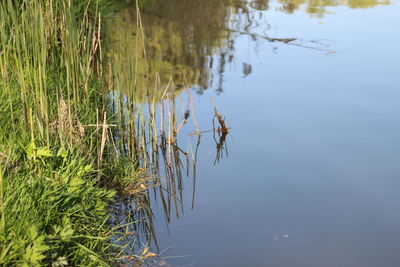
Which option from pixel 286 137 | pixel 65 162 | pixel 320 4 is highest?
pixel 320 4

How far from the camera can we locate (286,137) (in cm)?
391

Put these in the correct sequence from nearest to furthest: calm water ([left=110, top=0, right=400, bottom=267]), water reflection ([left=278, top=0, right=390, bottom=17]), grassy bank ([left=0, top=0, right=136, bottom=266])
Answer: grassy bank ([left=0, top=0, right=136, bottom=266]) → calm water ([left=110, top=0, right=400, bottom=267]) → water reflection ([left=278, top=0, right=390, bottom=17])

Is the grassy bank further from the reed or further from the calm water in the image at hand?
the calm water

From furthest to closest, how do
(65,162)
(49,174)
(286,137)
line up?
(286,137)
(65,162)
(49,174)

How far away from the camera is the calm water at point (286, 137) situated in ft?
9.41

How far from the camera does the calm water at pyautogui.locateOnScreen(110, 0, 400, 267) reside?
2.87m

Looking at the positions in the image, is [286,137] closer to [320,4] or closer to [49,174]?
[49,174]

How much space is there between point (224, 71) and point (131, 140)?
74.2 inches

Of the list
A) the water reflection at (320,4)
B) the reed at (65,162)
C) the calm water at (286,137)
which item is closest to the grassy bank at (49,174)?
the reed at (65,162)

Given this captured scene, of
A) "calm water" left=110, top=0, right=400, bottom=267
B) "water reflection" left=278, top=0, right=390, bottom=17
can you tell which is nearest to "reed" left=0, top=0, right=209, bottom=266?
"calm water" left=110, top=0, right=400, bottom=267

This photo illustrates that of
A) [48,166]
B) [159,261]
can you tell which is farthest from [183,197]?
[48,166]

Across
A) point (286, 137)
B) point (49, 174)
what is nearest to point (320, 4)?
point (286, 137)

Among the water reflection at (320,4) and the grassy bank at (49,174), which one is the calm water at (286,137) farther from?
the grassy bank at (49,174)

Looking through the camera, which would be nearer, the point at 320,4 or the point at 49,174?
the point at 49,174
